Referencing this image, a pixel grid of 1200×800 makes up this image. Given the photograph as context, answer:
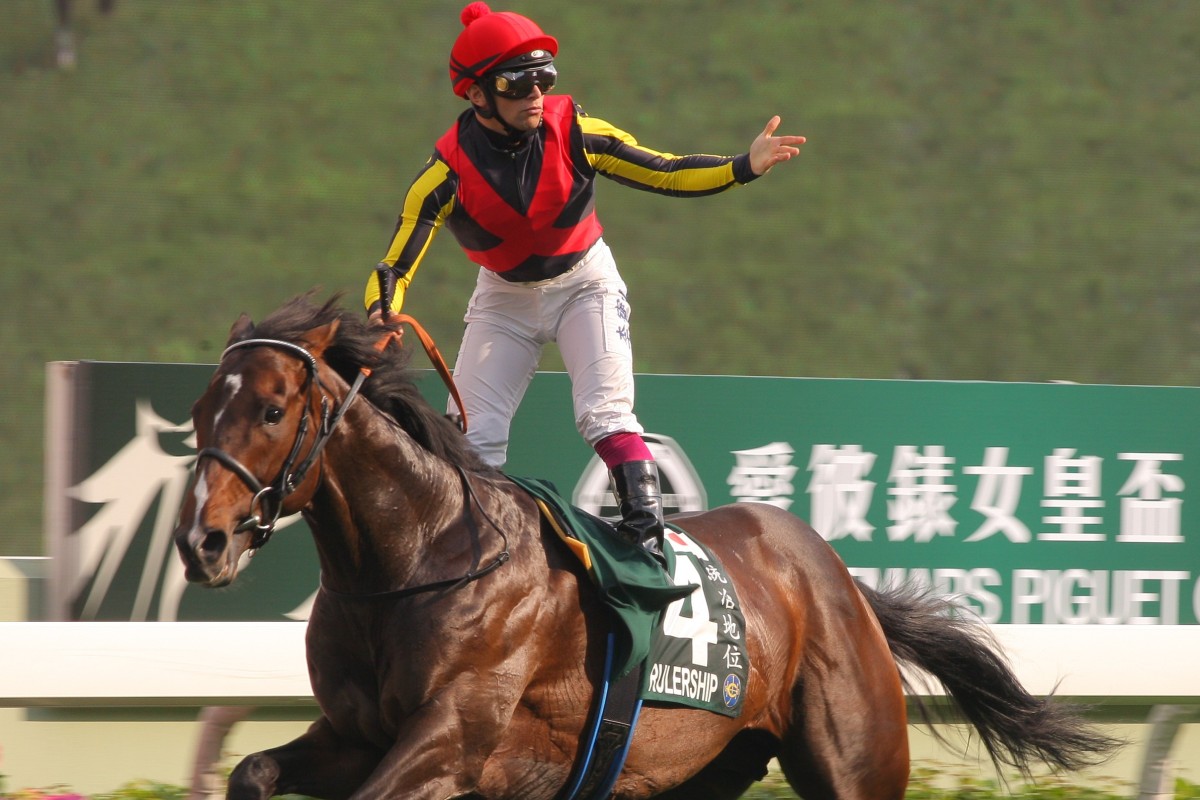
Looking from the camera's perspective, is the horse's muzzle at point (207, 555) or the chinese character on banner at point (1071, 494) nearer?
the horse's muzzle at point (207, 555)

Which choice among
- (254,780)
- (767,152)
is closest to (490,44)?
(767,152)

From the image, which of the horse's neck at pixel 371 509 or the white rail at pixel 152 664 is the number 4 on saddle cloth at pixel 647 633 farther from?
the white rail at pixel 152 664

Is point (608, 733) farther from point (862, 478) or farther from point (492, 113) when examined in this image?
point (862, 478)

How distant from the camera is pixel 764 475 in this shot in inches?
215

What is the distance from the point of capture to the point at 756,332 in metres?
10.9

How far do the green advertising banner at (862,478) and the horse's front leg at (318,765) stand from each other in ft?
5.82

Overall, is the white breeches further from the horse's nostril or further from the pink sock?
the horse's nostril

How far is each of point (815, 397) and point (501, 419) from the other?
2.12 m

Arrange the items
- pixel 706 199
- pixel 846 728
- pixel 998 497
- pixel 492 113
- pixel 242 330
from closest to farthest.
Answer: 1. pixel 242 330
2. pixel 492 113
3. pixel 846 728
4. pixel 998 497
5. pixel 706 199

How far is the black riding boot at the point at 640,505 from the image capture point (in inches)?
141

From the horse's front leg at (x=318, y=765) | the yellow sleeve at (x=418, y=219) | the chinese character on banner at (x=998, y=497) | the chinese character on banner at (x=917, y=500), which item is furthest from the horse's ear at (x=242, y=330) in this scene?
the chinese character on banner at (x=998, y=497)

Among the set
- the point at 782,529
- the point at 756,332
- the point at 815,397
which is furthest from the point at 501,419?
the point at 756,332

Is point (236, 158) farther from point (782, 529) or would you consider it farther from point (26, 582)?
point (782, 529)

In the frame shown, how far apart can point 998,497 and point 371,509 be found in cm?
325
